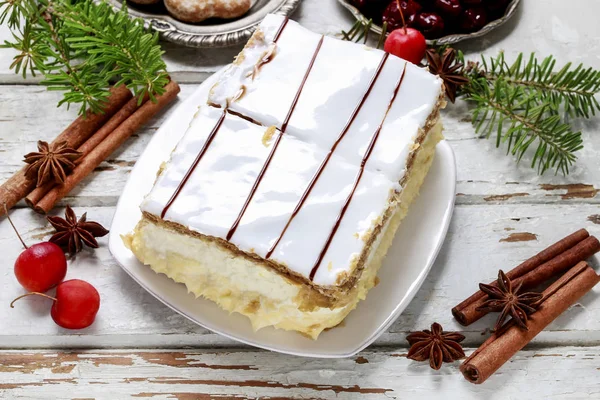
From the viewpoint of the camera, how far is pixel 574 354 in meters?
2.23

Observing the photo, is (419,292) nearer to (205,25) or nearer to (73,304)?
(73,304)

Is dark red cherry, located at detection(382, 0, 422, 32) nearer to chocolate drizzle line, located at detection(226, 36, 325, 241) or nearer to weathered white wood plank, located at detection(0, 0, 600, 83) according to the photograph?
weathered white wood plank, located at detection(0, 0, 600, 83)

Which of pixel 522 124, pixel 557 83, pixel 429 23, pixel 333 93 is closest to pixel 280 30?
pixel 333 93

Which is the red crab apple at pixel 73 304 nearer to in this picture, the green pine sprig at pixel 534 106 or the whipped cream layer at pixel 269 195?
the whipped cream layer at pixel 269 195

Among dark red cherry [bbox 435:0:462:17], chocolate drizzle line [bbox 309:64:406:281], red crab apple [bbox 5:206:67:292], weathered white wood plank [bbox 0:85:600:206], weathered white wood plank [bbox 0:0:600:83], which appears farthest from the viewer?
weathered white wood plank [bbox 0:0:600:83]

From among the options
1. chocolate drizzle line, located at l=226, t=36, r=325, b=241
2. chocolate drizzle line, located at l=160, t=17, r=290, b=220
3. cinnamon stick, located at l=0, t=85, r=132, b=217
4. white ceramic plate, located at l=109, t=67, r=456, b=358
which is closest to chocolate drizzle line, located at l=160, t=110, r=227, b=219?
chocolate drizzle line, located at l=160, t=17, r=290, b=220

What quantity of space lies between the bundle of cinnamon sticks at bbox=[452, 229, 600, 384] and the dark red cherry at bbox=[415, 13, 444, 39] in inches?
37.0

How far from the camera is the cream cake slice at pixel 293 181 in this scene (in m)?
1.97

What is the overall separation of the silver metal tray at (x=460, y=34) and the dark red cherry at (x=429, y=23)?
37mm

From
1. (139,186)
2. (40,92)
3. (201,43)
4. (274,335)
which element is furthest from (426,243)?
(40,92)

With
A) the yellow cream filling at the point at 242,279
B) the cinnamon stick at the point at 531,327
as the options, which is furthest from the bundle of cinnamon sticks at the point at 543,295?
the yellow cream filling at the point at 242,279

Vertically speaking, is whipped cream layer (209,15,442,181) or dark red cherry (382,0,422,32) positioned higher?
dark red cherry (382,0,422,32)

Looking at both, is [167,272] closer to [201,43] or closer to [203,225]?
[203,225]

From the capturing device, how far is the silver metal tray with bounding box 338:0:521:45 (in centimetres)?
273
